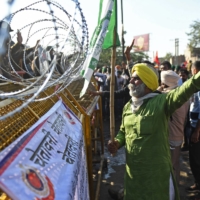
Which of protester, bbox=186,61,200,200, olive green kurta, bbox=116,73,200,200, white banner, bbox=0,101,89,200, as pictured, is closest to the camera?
white banner, bbox=0,101,89,200

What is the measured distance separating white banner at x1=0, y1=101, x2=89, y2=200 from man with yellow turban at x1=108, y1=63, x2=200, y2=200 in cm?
78

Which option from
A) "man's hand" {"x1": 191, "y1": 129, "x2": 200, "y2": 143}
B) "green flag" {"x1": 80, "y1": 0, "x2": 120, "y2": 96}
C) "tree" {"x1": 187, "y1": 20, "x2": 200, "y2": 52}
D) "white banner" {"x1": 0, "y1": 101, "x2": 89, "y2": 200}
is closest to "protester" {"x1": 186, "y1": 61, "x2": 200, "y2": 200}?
"man's hand" {"x1": 191, "y1": 129, "x2": 200, "y2": 143}

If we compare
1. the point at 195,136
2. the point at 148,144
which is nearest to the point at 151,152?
the point at 148,144

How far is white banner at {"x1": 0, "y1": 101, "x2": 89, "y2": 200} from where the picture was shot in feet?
3.78

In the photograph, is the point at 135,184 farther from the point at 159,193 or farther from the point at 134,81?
the point at 134,81

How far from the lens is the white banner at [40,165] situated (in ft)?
3.78

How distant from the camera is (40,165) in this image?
55.1 inches

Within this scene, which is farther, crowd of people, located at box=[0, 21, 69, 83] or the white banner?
crowd of people, located at box=[0, 21, 69, 83]

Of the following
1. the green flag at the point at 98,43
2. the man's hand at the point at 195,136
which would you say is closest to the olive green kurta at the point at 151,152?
the green flag at the point at 98,43

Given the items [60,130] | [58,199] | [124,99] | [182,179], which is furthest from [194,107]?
[124,99]

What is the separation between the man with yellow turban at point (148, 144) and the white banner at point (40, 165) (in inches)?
30.7

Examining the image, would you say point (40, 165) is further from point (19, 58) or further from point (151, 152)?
point (19, 58)

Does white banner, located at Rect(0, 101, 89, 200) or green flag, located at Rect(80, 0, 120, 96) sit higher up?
green flag, located at Rect(80, 0, 120, 96)

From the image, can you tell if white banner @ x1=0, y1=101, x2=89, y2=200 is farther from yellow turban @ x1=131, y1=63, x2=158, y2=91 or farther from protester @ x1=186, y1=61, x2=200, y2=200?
protester @ x1=186, y1=61, x2=200, y2=200
